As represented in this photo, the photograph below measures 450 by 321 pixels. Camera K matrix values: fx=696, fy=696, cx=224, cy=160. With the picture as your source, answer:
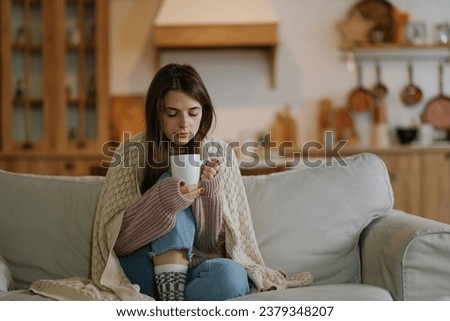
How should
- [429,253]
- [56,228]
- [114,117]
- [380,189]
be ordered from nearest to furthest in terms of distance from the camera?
[429,253] < [56,228] < [380,189] < [114,117]

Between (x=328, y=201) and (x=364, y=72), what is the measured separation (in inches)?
118

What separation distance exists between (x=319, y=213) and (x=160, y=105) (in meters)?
0.61

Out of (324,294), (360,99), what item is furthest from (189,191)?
(360,99)

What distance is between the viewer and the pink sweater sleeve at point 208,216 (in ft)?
6.20

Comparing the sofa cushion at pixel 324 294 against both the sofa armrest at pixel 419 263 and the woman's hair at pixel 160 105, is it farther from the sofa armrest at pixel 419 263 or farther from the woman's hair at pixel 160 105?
the woman's hair at pixel 160 105

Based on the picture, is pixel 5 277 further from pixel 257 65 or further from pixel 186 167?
pixel 257 65

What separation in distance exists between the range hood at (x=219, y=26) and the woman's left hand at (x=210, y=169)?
284 centimetres

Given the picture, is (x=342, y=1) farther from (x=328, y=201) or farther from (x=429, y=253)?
(x=429, y=253)

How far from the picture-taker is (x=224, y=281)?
1.79m

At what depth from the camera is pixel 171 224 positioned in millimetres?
1805

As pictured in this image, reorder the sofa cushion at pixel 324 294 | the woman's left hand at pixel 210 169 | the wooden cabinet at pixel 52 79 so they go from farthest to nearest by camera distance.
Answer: the wooden cabinet at pixel 52 79 → the woman's left hand at pixel 210 169 → the sofa cushion at pixel 324 294

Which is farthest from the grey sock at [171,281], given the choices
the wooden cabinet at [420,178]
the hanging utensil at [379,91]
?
the hanging utensil at [379,91]

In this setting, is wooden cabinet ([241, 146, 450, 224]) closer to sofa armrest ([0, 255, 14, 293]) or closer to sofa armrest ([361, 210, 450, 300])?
sofa armrest ([361, 210, 450, 300])

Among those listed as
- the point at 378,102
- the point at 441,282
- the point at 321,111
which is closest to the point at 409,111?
the point at 378,102
